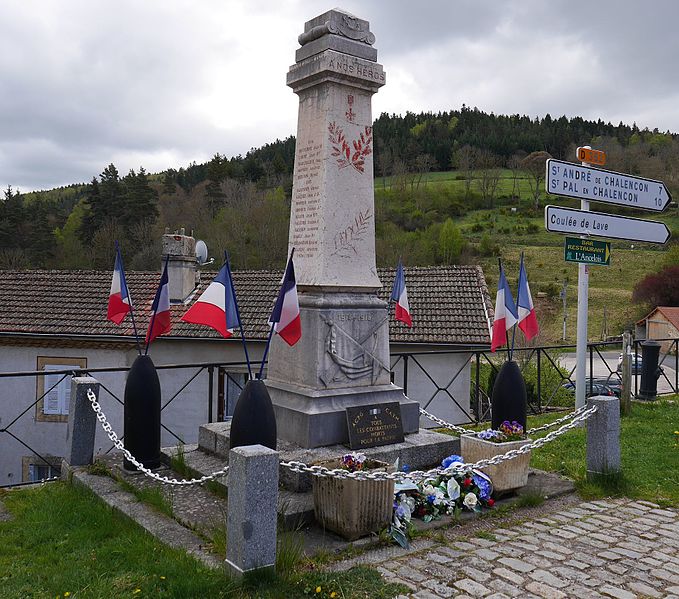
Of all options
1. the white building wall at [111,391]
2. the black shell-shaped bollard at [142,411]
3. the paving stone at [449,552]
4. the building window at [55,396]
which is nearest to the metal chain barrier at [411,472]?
the paving stone at [449,552]

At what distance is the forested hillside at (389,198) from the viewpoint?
39.2 metres

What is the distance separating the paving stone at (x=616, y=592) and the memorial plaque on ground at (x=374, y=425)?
2.26 metres

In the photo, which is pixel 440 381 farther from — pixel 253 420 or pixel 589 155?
pixel 253 420

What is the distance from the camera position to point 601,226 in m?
6.95

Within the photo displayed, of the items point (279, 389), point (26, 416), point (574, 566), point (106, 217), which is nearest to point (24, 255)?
point (106, 217)

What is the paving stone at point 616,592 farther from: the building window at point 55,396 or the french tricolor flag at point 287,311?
the building window at point 55,396

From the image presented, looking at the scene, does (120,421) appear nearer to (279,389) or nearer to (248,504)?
(279,389)

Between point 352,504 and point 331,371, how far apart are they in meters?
1.65

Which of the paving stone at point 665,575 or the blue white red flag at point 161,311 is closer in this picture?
the paving stone at point 665,575

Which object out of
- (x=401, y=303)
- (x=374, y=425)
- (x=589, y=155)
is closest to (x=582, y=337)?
(x=589, y=155)

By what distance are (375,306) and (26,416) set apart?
40.7ft

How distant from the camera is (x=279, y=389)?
19.1 ft

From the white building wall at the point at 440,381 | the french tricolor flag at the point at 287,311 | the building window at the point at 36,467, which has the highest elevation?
the french tricolor flag at the point at 287,311

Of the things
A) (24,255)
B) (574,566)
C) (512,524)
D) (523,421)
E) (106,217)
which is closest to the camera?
(574,566)
